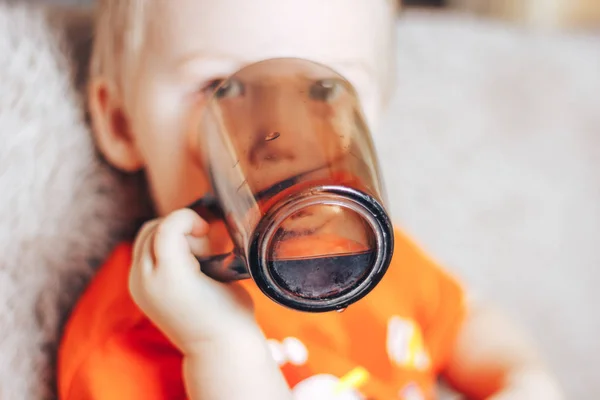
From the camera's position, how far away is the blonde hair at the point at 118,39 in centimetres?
70

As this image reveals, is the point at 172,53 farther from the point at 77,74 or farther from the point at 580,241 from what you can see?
the point at 580,241

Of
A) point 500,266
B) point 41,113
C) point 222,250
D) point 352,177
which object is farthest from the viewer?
point 500,266

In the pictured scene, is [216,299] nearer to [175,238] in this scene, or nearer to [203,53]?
[175,238]

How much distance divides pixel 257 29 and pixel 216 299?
24 centimetres

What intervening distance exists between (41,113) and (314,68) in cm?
31

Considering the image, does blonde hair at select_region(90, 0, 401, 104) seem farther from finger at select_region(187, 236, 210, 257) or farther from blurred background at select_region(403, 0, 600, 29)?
blurred background at select_region(403, 0, 600, 29)

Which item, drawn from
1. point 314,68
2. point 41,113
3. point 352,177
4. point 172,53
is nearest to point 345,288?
point 352,177

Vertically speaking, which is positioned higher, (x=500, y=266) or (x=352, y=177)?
(x=352, y=177)

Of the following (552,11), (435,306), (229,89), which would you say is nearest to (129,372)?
(229,89)

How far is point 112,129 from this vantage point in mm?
771

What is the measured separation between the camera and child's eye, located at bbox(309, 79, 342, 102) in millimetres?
546

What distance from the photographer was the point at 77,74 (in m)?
0.79

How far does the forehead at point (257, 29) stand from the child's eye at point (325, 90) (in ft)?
0.24

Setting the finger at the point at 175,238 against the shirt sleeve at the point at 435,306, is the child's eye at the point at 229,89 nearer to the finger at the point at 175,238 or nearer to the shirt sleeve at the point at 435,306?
the finger at the point at 175,238
